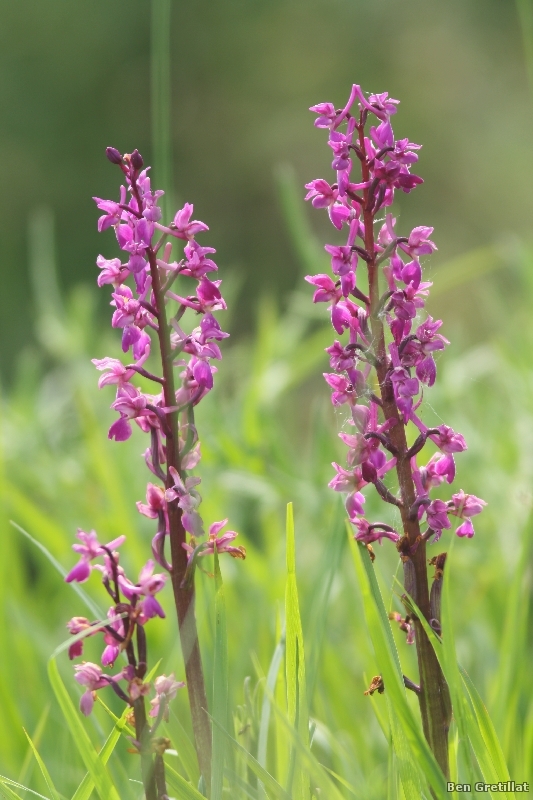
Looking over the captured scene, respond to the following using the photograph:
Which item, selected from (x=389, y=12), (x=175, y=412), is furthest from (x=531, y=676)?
(x=389, y=12)

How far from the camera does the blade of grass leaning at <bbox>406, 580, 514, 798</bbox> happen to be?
0.56 metres

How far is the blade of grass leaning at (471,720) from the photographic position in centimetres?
56

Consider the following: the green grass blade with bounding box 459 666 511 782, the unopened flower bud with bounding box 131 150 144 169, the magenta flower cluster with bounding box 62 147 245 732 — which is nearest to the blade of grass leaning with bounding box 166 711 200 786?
the magenta flower cluster with bounding box 62 147 245 732

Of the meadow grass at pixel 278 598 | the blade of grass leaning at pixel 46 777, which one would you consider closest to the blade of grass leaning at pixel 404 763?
the meadow grass at pixel 278 598

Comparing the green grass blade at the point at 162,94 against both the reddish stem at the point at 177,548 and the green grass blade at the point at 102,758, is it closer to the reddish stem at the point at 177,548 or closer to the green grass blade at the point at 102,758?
the reddish stem at the point at 177,548

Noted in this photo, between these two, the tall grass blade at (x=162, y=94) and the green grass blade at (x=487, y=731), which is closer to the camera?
the green grass blade at (x=487, y=731)

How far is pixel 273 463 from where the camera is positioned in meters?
1.49

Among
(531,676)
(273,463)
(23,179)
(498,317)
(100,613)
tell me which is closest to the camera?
(100,613)

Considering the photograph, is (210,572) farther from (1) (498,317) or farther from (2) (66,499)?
(1) (498,317)

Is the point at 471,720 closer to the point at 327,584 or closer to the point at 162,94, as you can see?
the point at 327,584

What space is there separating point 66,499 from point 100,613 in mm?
1024

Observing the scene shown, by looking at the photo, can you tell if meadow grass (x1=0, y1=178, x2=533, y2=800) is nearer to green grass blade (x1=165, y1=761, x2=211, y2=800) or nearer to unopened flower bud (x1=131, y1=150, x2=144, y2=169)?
green grass blade (x1=165, y1=761, x2=211, y2=800)

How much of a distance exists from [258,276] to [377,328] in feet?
16.7

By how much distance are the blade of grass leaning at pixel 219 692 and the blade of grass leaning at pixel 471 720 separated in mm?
113
